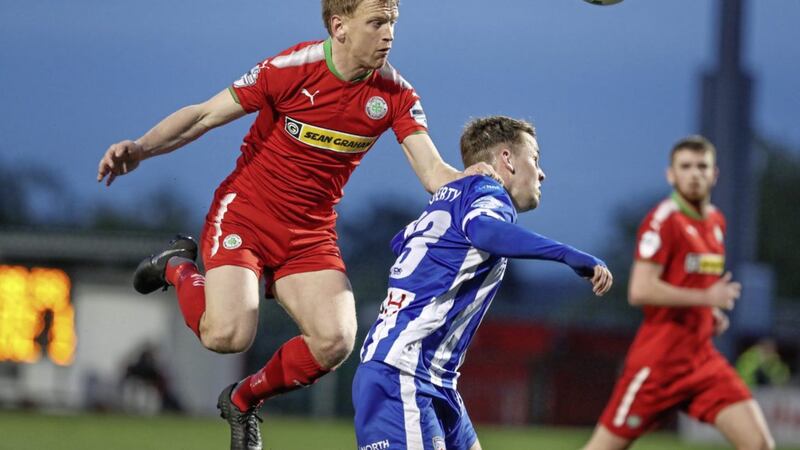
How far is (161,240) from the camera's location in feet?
89.2

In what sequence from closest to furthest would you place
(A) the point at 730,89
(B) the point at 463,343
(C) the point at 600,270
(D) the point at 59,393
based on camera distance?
(C) the point at 600,270, (B) the point at 463,343, (A) the point at 730,89, (D) the point at 59,393

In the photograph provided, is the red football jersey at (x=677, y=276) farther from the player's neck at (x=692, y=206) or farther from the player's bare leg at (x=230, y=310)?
the player's bare leg at (x=230, y=310)

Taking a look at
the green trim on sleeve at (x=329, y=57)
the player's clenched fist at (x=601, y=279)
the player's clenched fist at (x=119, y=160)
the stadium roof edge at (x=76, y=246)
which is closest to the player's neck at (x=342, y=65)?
the green trim on sleeve at (x=329, y=57)

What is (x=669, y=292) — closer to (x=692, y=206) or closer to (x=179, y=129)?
(x=692, y=206)

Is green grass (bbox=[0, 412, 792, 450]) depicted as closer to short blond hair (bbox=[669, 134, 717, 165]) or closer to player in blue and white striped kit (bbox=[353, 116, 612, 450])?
short blond hair (bbox=[669, 134, 717, 165])

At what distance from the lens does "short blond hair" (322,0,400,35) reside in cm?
646

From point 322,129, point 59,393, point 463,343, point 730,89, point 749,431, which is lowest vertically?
point 59,393

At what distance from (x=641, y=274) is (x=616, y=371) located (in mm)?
20432

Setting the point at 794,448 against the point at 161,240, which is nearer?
the point at 794,448

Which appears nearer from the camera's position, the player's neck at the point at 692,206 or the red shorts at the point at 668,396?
the red shorts at the point at 668,396

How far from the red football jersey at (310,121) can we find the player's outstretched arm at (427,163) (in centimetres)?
8

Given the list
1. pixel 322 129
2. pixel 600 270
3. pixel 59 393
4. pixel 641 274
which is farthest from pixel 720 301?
pixel 59 393

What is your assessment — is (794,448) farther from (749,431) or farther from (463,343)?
(463,343)

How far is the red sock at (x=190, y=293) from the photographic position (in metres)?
6.85
